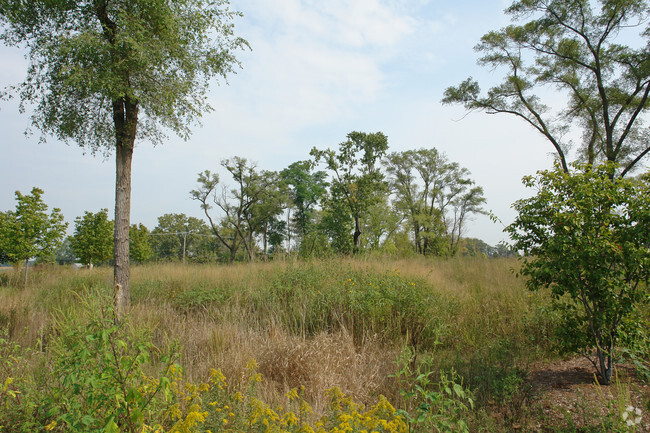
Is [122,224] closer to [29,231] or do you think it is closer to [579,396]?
[579,396]

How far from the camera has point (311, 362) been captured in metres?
4.15

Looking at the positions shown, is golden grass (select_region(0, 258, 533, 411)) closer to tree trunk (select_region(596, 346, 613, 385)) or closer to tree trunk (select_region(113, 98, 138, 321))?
tree trunk (select_region(113, 98, 138, 321))

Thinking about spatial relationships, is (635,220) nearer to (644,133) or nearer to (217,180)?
(644,133)

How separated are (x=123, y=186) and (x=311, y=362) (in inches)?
193

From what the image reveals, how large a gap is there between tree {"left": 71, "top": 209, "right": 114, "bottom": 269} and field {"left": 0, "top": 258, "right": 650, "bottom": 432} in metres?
13.9

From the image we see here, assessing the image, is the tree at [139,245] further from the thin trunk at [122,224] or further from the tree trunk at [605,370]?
the tree trunk at [605,370]

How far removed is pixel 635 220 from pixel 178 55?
277 inches

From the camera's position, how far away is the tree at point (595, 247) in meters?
3.56

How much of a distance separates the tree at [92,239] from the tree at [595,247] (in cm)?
2403

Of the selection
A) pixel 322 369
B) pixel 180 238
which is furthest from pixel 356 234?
pixel 180 238

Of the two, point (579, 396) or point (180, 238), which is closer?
point (579, 396)

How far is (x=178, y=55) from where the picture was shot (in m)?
6.76

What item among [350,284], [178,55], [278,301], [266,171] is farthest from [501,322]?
[266,171]

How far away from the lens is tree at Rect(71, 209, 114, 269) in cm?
2227
